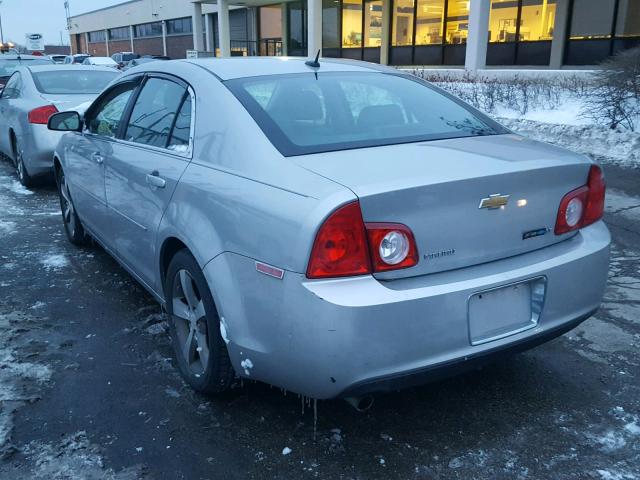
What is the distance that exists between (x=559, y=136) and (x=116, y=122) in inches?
321

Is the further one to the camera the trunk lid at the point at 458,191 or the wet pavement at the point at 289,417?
the wet pavement at the point at 289,417

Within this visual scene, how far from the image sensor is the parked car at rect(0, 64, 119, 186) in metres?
7.83

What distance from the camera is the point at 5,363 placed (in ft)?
11.4

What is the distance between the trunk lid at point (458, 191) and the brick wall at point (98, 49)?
69.7 metres

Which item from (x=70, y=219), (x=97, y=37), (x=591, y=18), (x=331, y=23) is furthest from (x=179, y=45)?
(x=70, y=219)

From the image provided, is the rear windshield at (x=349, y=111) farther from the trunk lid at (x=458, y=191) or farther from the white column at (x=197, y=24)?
the white column at (x=197, y=24)

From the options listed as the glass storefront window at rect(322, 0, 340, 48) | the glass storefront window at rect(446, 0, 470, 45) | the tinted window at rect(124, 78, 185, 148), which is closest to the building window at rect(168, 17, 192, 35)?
the glass storefront window at rect(322, 0, 340, 48)

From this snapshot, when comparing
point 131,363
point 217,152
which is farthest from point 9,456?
point 217,152

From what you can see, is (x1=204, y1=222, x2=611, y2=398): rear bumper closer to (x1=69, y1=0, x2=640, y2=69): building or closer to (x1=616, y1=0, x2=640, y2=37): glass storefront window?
(x1=69, y1=0, x2=640, y2=69): building

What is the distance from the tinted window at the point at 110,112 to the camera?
167 inches

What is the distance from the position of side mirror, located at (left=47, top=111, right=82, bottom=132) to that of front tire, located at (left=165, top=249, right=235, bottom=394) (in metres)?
2.32

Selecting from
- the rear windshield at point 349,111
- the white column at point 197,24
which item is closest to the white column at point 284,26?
the white column at point 197,24

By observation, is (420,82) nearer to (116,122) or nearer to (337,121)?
(337,121)

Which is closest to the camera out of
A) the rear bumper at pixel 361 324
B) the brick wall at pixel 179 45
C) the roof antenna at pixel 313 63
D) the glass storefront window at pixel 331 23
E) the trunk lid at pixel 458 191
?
the rear bumper at pixel 361 324
